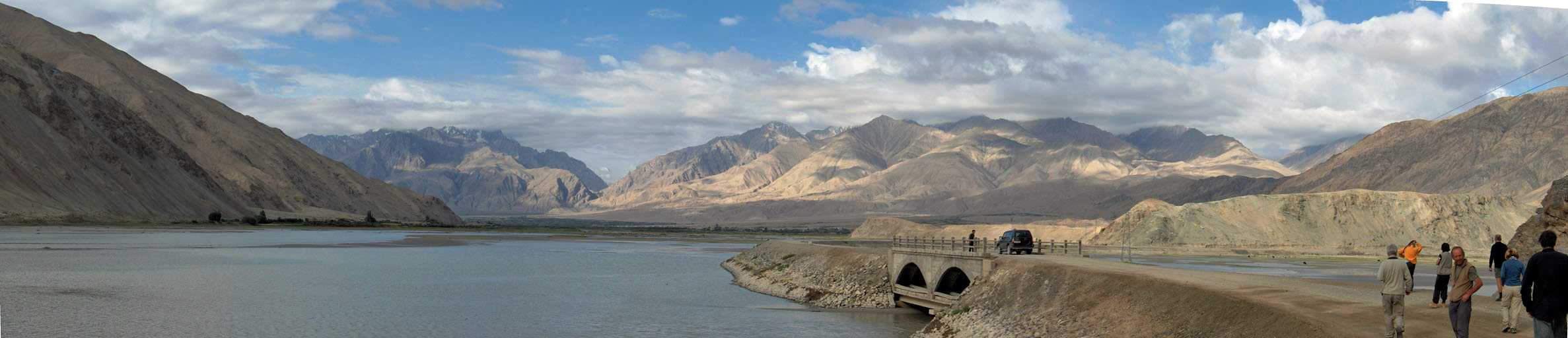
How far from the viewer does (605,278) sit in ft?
228

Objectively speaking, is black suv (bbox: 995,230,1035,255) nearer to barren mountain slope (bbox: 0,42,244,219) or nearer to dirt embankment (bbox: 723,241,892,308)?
dirt embankment (bbox: 723,241,892,308)

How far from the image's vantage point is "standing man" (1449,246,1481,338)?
16.6 meters

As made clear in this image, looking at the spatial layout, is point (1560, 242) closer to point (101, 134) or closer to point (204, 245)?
point (204, 245)

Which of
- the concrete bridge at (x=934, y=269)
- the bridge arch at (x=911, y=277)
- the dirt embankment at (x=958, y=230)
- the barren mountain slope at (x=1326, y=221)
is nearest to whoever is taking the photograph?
the concrete bridge at (x=934, y=269)

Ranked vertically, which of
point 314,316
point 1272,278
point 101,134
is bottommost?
point 314,316

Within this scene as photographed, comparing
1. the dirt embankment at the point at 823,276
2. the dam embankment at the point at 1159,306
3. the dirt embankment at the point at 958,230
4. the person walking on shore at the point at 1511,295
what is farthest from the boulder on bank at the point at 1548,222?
the dirt embankment at the point at 958,230

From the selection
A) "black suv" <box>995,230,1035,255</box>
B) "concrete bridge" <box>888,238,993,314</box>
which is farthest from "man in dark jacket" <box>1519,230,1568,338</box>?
"black suv" <box>995,230,1035,255</box>

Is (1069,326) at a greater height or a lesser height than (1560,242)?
lesser

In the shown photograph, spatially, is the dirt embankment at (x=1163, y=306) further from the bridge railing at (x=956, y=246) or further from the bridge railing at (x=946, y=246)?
the bridge railing at (x=956, y=246)

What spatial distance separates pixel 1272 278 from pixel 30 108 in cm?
15022

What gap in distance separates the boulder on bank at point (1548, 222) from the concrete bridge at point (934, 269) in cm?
1994

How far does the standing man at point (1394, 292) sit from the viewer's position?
18.0m

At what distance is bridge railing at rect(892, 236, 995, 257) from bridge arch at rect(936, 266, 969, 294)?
1.07 m

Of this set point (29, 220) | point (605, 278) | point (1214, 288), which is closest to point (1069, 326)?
point (1214, 288)
